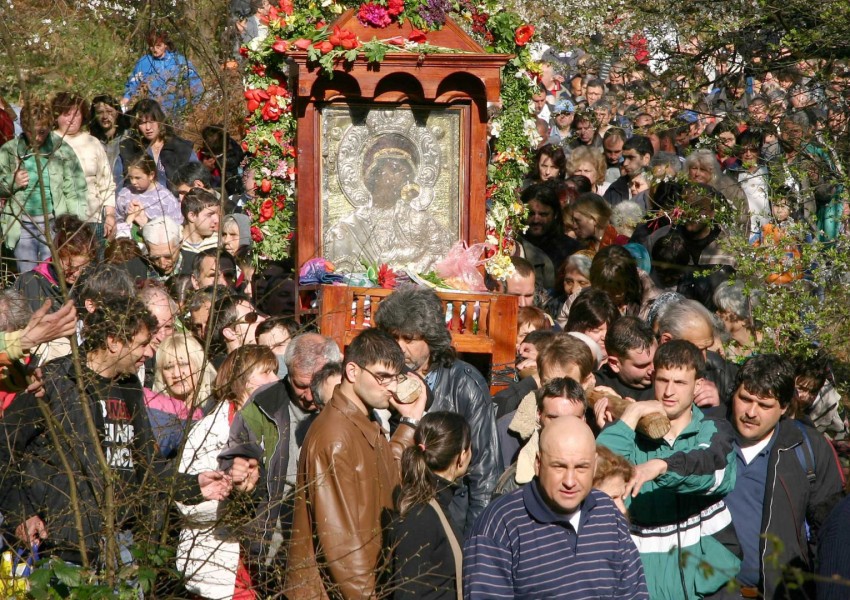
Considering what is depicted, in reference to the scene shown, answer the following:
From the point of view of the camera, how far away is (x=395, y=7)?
360 inches

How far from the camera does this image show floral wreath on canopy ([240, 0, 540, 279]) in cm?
919

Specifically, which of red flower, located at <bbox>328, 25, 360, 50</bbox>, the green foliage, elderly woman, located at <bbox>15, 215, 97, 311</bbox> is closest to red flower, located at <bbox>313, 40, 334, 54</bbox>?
red flower, located at <bbox>328, 25, 360, 50</bbox>

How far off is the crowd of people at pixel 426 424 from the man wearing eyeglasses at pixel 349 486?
0.03ft

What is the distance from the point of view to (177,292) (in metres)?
7.95

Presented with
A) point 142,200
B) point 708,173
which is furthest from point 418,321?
point 142,200

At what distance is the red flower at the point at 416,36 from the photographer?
9117mm

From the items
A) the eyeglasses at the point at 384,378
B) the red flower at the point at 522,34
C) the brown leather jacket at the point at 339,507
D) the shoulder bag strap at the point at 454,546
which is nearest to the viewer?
the brown leather jacket at the point at 339,507

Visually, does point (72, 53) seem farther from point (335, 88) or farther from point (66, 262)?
point (66, 262)

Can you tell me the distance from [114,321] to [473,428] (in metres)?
1.91

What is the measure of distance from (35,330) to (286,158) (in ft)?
16.5

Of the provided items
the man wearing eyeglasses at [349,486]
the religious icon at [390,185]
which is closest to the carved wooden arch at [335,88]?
the religious icon at [390,185]

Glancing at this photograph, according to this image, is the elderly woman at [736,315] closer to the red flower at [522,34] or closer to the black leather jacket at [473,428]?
the black leather jacket at [473,428]

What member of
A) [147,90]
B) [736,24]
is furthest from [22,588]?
[147,90]

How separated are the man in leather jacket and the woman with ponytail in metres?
0.90
